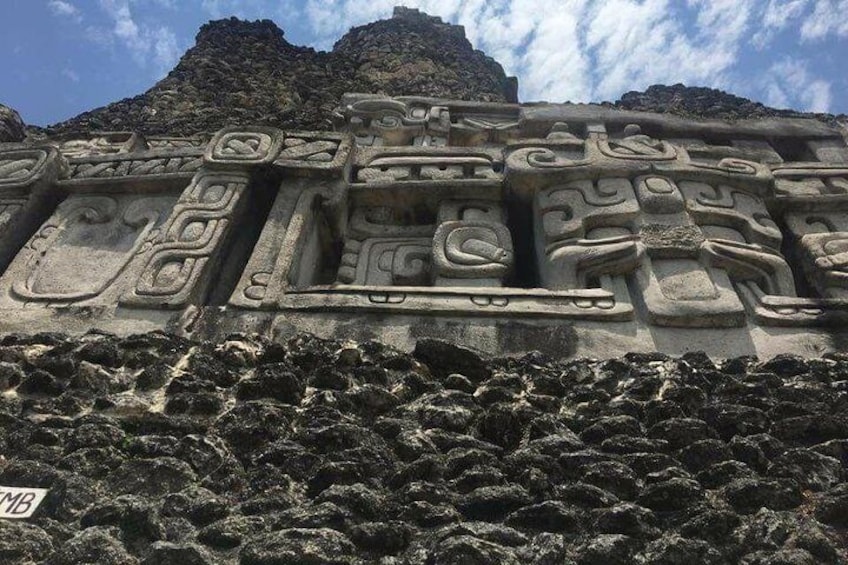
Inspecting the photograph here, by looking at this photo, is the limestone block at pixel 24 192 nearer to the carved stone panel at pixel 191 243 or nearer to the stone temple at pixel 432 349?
the stone temple at pixel 432 349

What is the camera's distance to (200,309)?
313cm

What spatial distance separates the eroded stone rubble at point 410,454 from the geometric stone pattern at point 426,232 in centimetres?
47

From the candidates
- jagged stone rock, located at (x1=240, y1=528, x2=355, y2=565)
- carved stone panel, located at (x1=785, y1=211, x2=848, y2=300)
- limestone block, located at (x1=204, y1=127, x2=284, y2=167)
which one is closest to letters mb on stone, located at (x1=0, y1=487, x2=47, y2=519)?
jagged stone rock, located at (x1=240, y1=528, x2=355, y2=565)

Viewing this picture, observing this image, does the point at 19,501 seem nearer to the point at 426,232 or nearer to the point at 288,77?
the point at 426,232

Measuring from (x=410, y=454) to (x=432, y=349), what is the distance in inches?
23.4

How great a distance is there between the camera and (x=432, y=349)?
2646mm

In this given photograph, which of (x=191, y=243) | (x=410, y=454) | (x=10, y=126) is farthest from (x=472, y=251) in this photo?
(x=10, y=126)

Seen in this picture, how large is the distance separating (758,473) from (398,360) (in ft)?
3.71

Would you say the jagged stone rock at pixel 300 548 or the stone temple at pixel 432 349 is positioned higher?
the stone temple at pixel 432 349

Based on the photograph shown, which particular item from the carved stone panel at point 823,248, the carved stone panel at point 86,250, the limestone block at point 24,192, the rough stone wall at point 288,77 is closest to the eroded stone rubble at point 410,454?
the carved stone panel at point 86,250

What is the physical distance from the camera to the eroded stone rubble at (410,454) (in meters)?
1.74

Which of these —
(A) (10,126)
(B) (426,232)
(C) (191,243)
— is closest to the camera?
(C) (191,243)

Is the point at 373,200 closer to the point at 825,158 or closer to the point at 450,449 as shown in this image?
the point at 450,449

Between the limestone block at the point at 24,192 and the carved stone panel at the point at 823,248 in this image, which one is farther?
the limestone block at the point at 24,192
